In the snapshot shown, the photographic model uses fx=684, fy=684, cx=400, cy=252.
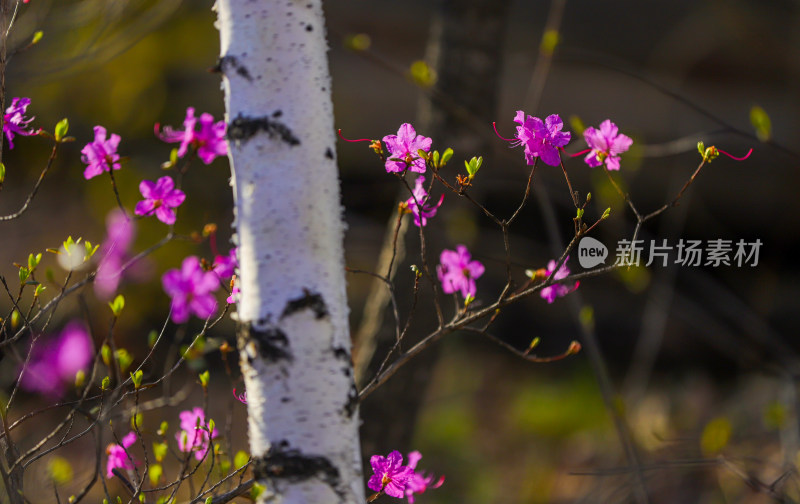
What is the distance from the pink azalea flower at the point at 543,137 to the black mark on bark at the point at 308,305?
477 millimetres

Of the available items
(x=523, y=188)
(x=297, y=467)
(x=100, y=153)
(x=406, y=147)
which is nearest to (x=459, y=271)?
(x=406, y=147)

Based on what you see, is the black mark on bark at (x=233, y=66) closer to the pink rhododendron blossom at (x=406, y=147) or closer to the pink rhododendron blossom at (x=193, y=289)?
the pink rhododendron blossom at (x=406, y=147)

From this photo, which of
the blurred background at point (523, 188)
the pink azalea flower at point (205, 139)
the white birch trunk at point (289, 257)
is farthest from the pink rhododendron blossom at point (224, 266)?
the blurred background at point (523, 188)

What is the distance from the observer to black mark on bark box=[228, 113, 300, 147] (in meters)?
1.17

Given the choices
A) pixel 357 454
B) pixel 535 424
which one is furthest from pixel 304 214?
pixel 535 424

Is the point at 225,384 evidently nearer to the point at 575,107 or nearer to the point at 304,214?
the point at 575,107

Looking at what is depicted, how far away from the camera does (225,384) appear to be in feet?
21.5

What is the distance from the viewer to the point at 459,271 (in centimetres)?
170

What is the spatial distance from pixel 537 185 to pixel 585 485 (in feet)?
8.92

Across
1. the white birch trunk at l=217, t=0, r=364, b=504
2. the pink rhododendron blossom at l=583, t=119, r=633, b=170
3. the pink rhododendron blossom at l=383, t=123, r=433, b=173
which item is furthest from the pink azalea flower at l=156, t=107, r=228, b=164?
the pink rhododendron blossom at l=583, t=119, r=633, b=170

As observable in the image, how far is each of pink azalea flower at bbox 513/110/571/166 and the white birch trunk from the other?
0.36m

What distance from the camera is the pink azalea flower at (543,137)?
4.14ft

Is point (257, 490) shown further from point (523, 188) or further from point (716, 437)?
point (523, 188)

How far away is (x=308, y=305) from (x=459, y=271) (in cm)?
63
